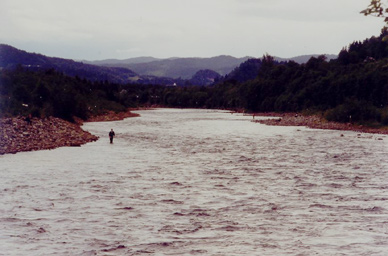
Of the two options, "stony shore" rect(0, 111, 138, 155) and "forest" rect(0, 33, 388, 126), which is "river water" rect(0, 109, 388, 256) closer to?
"stony shore" rect(0, 111, 138, 155)

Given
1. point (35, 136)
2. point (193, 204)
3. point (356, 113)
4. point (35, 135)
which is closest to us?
point (193, 204)

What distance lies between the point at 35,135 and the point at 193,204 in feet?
99.0

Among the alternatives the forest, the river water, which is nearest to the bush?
the forest

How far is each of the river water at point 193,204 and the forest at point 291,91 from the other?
9115 millimetres

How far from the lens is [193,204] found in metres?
19.8

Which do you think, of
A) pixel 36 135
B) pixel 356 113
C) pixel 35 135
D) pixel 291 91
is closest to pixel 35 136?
pixel 35 135

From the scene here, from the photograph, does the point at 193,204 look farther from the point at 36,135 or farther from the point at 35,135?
the point at 36,135

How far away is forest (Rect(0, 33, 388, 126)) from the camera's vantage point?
66000 millimetres

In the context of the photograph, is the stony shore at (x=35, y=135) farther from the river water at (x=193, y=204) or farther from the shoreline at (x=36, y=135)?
the river water at (x=193, y=204)

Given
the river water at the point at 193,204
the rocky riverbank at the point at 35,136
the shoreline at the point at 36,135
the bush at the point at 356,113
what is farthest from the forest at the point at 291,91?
the river water at the point at 193,204

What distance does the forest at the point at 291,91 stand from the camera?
6600 cm

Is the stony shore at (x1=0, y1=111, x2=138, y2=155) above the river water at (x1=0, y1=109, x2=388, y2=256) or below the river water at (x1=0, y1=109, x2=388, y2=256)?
above

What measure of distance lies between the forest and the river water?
29.9 ft

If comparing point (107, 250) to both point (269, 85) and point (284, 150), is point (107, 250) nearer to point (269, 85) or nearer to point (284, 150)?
point (284, 150)
